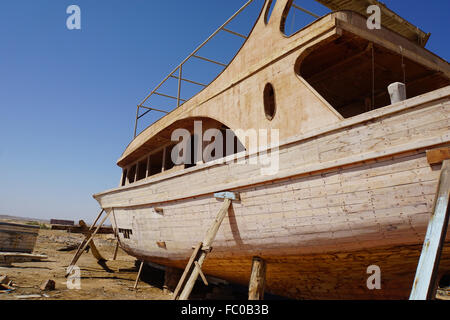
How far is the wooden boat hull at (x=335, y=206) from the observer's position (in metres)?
3.38

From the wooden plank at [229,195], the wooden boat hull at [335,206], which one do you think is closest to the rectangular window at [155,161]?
the wooden boat hull at [335,206]

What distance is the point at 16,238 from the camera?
1343 cm

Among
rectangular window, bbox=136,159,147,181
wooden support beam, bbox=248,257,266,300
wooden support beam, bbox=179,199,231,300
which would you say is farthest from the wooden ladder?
rectangular window, bbox=136,159,147,181

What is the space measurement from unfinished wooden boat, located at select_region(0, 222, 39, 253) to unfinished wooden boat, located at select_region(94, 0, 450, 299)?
30.7ft

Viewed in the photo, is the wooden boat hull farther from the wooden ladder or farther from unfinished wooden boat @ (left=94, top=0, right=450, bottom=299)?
the wooden ladder

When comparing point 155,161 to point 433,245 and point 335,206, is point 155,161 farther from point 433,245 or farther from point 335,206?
point 433,245

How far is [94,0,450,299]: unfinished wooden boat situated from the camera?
349 centimetres

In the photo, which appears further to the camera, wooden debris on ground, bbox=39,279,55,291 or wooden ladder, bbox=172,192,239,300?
wooden debris on ground, bbox=39,279,55,291

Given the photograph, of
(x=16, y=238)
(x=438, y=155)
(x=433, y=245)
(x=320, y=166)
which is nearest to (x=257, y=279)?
(x=320, y=166)

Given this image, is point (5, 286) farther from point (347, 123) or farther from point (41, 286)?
point (347, 123)

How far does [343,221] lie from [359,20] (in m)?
3.03

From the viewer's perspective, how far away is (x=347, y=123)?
12.9 ft

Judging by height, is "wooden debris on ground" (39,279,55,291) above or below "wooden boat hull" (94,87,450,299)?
below
